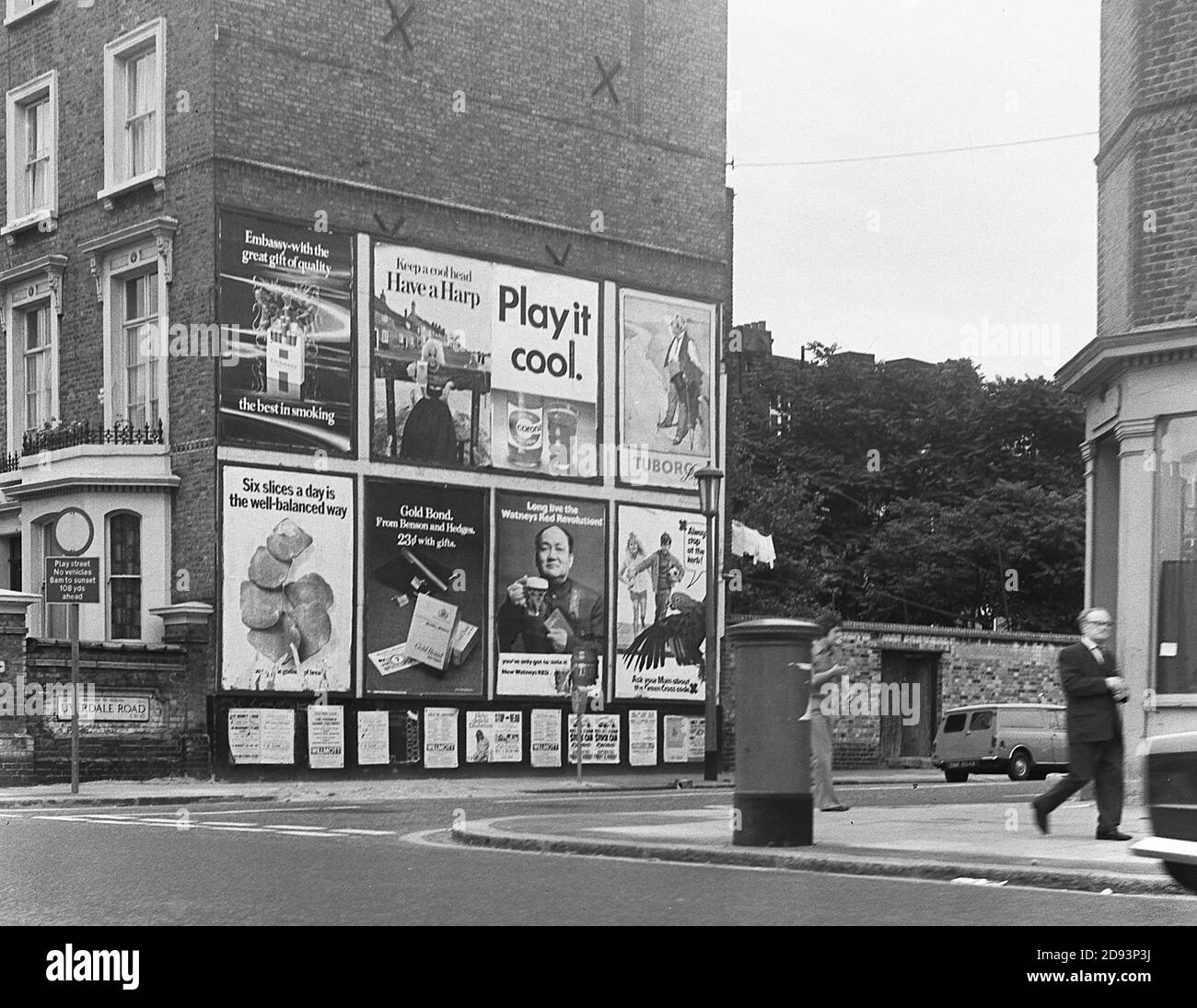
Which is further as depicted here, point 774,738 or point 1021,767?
point 1021,767

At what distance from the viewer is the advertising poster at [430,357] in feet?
111

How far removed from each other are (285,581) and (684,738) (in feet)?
30.8

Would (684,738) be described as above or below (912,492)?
below

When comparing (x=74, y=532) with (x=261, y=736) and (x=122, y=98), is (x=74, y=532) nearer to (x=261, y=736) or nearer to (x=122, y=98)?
(x=261, y=736)

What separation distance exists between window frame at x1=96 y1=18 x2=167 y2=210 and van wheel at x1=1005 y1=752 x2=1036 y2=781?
67.0ft

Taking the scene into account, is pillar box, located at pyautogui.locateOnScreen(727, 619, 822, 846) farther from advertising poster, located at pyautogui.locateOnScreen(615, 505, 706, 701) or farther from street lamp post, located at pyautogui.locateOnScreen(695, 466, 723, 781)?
advertising poster, located at pyautogui.locateOnScreen(615, 505, 706, 701)

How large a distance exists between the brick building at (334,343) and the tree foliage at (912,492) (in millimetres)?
20791

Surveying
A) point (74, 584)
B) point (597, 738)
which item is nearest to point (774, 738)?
point (74, 584)

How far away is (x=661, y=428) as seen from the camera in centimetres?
3781

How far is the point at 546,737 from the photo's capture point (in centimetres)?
3556

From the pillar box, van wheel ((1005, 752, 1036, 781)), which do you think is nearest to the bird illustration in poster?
van wheel ((1005, 752, 1036, 781))

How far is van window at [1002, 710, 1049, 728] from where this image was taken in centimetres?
4038

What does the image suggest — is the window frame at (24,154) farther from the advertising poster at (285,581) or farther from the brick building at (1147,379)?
the brick building at (1147,379)
